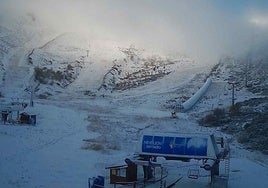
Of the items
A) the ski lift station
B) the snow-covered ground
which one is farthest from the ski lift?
the snow-covered ground

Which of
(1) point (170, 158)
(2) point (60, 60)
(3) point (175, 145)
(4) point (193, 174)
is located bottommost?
(4) point (193, 174)

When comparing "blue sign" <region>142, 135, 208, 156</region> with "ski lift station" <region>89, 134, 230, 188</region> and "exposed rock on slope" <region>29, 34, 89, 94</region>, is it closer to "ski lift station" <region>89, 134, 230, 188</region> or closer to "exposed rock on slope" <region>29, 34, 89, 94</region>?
"ski lift station" <region>89, 134, 230, 188</region>

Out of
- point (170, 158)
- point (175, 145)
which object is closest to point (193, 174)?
point (170, 158)

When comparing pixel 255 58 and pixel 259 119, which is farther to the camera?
pixel 255 58

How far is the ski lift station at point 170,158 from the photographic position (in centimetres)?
2088

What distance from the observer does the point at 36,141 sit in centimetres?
2983

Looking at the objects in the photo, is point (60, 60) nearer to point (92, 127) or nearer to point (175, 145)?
point (92, 127)

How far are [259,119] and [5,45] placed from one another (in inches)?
2057

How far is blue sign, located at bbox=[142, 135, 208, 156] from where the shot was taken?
2116 centimetres

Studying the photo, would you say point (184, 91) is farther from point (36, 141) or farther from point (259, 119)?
point (36, 141)

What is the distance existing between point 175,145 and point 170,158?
744mm

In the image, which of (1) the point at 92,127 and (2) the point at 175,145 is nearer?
(2) the point at 175,145

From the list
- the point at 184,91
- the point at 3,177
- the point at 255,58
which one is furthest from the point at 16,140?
the point at 255,58

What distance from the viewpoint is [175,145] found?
21.6 m
